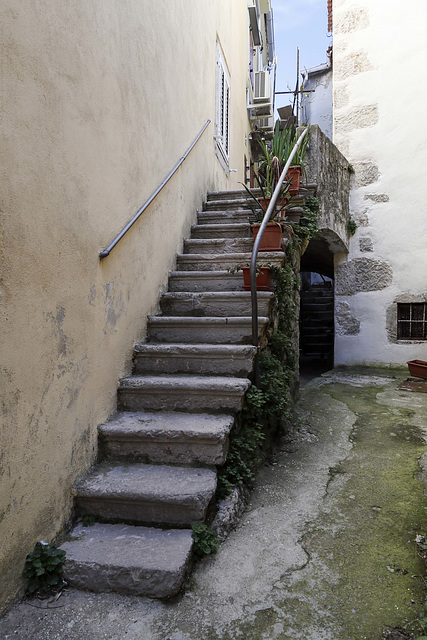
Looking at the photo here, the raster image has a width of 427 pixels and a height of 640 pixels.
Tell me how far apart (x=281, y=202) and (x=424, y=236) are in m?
3.11

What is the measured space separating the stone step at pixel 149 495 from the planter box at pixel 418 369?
4088 mm

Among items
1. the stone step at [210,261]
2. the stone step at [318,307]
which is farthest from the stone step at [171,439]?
the stone step at [318,307]

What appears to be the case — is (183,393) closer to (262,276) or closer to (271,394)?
(271,394)

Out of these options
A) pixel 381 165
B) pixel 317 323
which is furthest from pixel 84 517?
pixel 317 323

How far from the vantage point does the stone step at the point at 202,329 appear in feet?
8.94

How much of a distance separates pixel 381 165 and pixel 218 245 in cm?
364

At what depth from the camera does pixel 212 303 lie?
3.08m

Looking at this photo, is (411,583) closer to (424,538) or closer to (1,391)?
(424,538)

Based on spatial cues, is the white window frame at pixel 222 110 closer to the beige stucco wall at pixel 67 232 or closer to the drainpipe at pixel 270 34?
the beige stucco wall at pixel 67 232

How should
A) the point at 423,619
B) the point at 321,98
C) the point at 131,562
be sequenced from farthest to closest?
the point at 321,98
the point at 131,562
the point at 423,619

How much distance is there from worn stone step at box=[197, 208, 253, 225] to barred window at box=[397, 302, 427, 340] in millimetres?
3031

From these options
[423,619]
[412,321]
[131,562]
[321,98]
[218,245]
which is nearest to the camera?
[423,619]

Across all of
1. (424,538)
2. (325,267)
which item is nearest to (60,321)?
(424,538)

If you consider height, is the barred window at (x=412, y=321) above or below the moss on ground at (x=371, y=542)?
above
